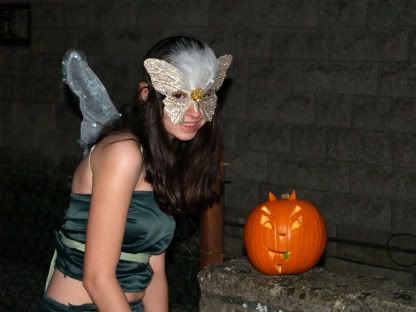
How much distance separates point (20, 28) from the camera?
9.54 metres

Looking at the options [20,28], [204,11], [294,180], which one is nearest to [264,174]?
[294,180]

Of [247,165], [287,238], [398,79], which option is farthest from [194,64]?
[247,165]

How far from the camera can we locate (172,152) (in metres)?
3.01

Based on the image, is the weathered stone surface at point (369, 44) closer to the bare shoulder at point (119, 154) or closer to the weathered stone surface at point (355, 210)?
the weathered stone surface at point (355, 210)

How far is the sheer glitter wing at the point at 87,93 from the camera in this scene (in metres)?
3.34

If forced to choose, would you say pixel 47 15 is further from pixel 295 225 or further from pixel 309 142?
pixel 295 225

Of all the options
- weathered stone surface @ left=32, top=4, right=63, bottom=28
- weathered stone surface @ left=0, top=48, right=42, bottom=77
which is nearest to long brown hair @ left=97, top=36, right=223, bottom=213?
weathered stone surface @ left=32, top=4, right=63, bottom=28

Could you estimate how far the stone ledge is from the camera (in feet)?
10.3

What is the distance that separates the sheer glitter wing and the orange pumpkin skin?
0.87 meters

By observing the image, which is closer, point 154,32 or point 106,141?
point 106,141

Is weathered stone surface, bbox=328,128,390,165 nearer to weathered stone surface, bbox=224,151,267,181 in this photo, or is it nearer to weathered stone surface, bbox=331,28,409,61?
weathered stone surface, bbox=331,28,409,61

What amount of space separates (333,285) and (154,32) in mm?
5137

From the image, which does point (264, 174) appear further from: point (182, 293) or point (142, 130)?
point (142, 130)

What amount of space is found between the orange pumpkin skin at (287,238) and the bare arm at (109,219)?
1.01 metres
